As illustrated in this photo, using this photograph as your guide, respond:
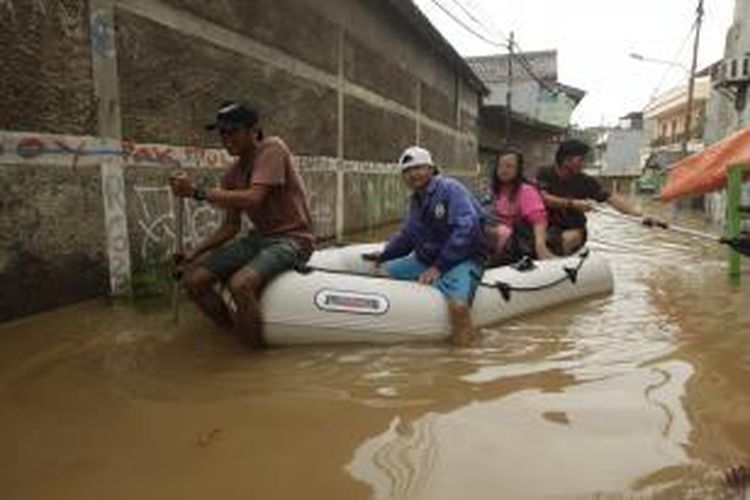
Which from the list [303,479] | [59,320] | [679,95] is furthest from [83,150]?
[679,95]

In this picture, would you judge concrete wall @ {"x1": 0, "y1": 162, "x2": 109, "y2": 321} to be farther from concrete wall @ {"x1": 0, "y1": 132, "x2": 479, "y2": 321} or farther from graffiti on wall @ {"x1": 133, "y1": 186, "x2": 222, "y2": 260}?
graffiti on wall @ {"x1": 133, "y1": 186, "x2": 222, "y2": 260}

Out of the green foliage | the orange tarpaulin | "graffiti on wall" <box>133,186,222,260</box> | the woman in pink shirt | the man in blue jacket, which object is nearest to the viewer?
the man in blue jacket

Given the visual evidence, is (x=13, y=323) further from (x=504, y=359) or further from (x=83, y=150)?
(x=504, y=359)

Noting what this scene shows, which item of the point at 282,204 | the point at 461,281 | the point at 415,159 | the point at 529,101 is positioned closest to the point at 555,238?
the point at 461,281

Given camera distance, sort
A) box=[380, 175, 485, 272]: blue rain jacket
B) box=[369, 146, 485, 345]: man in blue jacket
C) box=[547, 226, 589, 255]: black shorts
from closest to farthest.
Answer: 1. box=[369, 146, 485, 345]: man in blue jacket
2. box=[380, 175, 485, 272]: blue rain jacket
3. box=[547, 226, 589, 255]: black shorts

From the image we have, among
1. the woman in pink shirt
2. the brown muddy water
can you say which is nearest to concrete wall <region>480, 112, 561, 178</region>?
the woman in pink shirt

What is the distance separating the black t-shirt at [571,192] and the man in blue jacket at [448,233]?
7.59 ft

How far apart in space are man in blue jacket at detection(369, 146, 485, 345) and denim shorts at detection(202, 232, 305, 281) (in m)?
1.05

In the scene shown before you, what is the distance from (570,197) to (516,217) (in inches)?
41.8

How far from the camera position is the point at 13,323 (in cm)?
523

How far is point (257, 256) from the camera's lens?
5.12m

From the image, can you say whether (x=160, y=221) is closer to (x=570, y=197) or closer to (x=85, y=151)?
(x=85, y=151)

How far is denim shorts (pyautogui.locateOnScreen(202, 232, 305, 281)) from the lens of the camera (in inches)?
200

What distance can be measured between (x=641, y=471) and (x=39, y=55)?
4.54 metres
